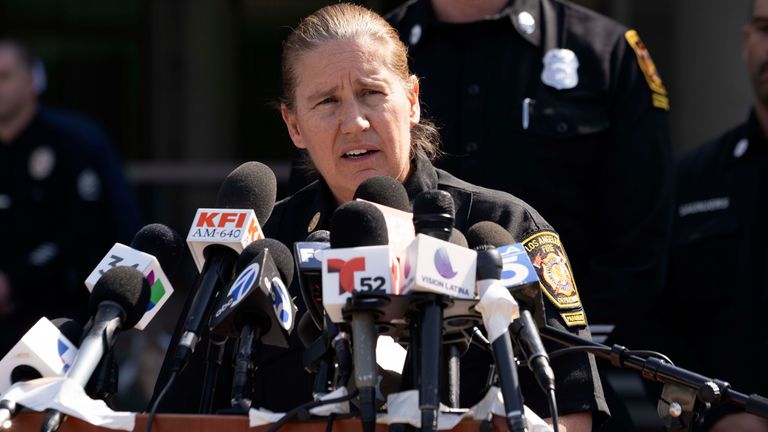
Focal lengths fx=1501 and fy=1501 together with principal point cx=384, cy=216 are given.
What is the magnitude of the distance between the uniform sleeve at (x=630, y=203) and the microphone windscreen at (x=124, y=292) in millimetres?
1662

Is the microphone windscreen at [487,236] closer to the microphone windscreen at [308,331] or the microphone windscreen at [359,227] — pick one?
the microphone windscreen at [359,227]

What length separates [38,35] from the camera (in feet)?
29.8

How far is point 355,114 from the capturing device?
3256 mm

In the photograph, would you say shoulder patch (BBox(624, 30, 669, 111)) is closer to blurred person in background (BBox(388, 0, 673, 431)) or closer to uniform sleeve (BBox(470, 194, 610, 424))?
blurred person in background (BBox(388, 0, 673, 431))

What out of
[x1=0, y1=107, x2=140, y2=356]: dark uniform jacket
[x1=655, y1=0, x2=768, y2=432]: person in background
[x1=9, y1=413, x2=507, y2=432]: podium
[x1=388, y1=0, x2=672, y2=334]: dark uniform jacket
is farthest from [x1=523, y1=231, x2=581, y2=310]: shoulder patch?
[x1=0, y1=107, x2=140, y2=356]: dark uniform jacket

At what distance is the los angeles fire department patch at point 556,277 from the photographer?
2912mm

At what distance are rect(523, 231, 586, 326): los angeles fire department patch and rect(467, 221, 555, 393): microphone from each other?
286 mm

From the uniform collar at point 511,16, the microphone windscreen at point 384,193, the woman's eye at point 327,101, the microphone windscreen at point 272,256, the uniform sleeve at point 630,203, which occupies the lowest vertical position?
the uniform sleeve at point 630,203

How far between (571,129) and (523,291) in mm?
1657

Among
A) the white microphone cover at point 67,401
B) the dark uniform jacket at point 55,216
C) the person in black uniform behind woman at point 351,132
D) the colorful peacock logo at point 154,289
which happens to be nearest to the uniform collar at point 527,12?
the person in black uniform behind woman at point 351,132

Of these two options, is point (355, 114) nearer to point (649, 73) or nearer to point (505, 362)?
point (505, 362)

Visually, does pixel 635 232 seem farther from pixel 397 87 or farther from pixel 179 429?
pixel 179 429

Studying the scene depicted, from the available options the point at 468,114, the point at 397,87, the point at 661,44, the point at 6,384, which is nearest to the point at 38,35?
the point at 661,44

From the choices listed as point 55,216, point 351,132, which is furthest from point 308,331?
point 55,216
